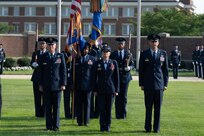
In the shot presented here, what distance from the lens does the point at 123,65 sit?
16.5 meters

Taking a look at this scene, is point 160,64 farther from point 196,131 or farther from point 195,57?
point 195,57

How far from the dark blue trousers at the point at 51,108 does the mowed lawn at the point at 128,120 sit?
241 millimetres

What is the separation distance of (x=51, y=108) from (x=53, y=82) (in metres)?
0.61

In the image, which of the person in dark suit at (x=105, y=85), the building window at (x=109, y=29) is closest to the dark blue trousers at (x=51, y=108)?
the person in dark suit at (x=105, y=85)

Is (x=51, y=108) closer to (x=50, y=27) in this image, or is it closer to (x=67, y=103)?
(x=67, y=103)

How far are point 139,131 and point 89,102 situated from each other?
158 cm

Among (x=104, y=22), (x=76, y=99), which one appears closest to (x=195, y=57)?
(x=76, y=99)

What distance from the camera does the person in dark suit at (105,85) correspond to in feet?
46.5

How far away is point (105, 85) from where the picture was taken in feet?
46.6

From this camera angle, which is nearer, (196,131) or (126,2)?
(196,131)

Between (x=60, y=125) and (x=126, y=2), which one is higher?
(x=126, y=2)

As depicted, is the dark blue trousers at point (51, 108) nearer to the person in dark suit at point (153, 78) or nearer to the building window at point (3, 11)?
the person in dark suit at point (153, 78)

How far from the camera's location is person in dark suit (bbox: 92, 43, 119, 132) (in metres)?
14.2

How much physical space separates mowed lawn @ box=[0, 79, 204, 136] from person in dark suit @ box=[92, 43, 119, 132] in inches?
15.1
